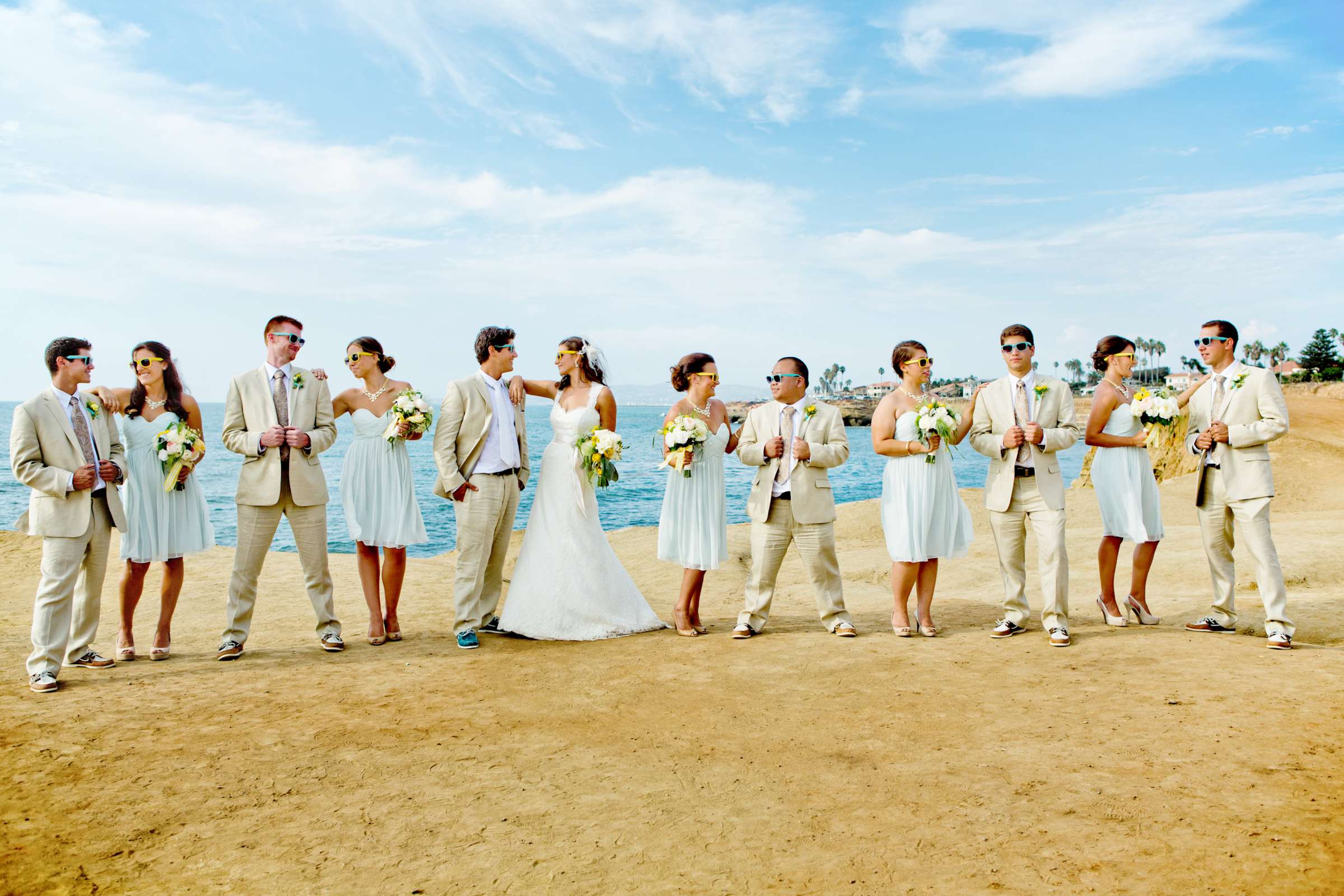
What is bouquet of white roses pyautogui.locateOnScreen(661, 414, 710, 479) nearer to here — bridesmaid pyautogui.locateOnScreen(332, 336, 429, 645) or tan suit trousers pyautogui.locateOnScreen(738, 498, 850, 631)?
tan suit trousers pyautogui.locateOnScreen(738, 498, 850, 631)

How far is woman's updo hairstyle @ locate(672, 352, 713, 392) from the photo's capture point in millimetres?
7625

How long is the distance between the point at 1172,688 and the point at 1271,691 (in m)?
0.55

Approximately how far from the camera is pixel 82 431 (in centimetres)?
650

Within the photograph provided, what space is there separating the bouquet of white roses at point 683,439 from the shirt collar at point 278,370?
3.07 metres

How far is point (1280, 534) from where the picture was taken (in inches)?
489

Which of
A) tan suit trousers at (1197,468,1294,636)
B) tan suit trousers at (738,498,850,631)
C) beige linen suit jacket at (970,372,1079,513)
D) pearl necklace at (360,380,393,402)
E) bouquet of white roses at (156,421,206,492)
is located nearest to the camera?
tan suit trousers at (1197,468,1294,636)

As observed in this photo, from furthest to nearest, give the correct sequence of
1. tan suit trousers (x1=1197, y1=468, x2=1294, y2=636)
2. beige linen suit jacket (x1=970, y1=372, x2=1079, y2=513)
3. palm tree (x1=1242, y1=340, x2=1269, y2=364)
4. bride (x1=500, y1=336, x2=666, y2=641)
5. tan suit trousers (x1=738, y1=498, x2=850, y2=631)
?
1. palm tree (x1=1242, y1=340, x2=1269, y2=364)
2. bride (x1=500, y1=336, x2=666, y2=641)
3. tan suit trousers (x1=738, y1=498, x2=850, y2=631)
4. beige linen suit jacket (x1=970, y1=372, x2=1079, y2=513)
5. tan suit trousers (x1=1197, y1=468, x2=1294, y2=636)

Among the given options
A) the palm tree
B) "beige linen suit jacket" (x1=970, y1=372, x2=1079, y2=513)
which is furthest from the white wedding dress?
the palm tree

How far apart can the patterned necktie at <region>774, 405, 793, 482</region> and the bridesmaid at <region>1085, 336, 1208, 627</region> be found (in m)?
2.62

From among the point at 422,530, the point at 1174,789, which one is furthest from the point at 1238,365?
the point at 422,530

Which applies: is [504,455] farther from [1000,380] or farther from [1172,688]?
[1172,688]

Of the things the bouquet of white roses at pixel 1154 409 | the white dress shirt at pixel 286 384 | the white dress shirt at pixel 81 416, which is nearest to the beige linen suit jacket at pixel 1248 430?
the bouquet of white roses at pixel 1154 409

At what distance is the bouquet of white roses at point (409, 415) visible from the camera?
299 inches

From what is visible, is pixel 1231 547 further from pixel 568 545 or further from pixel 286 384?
pixel 286 384
